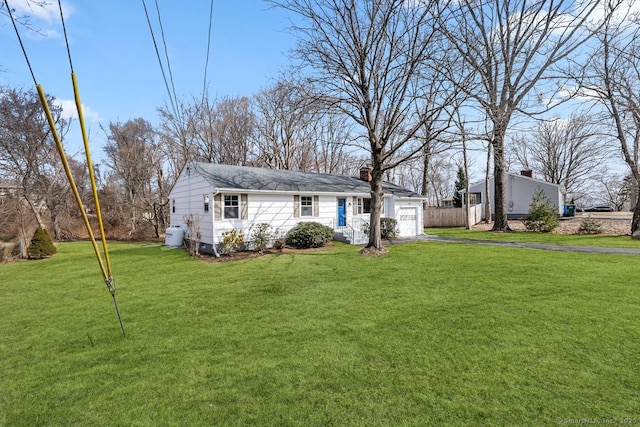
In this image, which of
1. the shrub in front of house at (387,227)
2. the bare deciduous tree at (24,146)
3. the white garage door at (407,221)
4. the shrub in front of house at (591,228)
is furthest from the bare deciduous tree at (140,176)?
the shrub in front of house at (591,228)

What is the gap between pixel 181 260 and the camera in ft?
38.3

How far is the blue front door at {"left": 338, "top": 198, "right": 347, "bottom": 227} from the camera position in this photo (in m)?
16.7

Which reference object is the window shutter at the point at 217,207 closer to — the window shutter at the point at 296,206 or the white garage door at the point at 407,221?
the window shutter at the point at 296,206

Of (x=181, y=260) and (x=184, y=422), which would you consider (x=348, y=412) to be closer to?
(x=184, y=422)

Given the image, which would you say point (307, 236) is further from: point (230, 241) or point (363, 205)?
point (363, 205)

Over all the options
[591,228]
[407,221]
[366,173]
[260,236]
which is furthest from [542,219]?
[260,236]

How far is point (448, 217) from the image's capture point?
2544 cm

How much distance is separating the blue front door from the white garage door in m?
3.48

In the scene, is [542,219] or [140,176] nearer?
[542,219]

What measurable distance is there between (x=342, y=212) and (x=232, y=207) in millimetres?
6137

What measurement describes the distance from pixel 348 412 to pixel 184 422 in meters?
1.47

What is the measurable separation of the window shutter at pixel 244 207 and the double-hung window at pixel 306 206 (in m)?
2.90

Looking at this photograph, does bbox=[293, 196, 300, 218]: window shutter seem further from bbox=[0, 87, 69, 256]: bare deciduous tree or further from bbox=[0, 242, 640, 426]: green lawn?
bbox=[0, 87, 69, 256]: bare deciduous tree

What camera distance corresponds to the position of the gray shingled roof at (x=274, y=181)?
1371 centimetres
